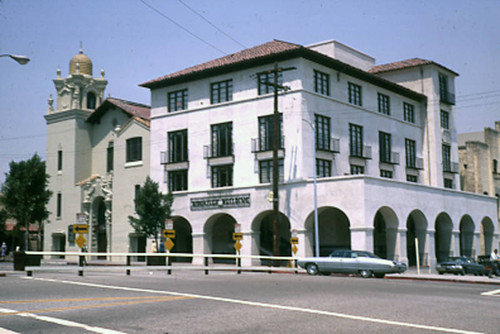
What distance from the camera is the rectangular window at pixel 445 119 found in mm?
55688

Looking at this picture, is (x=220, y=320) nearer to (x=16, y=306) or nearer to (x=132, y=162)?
(x=16, y=306)

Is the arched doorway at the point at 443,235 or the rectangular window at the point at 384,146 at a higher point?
the rectangular window at the point at 384,146

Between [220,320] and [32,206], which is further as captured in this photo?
[32,206]

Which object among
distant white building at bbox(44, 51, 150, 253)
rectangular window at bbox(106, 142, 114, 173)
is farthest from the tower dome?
rectangular window at bbox(106, 142, 114, 173)

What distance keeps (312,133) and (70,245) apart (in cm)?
2826

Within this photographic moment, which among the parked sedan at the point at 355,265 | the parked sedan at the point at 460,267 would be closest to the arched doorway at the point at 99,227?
the parked sedan at the point at 355,265

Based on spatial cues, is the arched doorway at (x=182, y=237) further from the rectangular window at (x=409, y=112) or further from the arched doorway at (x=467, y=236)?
the arched doorway at (x=467, y=236)

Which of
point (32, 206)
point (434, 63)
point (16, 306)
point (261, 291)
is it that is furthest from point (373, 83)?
point (16, 306)

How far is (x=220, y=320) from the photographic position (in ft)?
34.4

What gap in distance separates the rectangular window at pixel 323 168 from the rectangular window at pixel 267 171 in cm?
254

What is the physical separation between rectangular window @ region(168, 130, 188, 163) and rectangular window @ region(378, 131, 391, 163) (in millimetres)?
16021

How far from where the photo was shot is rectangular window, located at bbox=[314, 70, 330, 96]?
143 feet

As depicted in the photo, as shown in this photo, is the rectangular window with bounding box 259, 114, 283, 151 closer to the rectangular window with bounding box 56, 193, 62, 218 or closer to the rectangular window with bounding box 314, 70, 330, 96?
the rectangular window with bounding box 314, 70, 330, 96

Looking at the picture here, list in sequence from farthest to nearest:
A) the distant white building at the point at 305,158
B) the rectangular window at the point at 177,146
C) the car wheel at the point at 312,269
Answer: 1. the rectangular window at the point at 177,146
2. the distant white building at the point at 305,158
3. the car wheel at the point at 312,269
